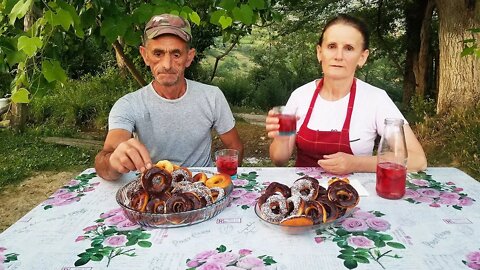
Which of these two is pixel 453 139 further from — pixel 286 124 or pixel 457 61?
pixel 286 124

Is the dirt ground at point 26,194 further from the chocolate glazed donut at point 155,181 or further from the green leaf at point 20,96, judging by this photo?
the chocolate glazed donut at point 155,181

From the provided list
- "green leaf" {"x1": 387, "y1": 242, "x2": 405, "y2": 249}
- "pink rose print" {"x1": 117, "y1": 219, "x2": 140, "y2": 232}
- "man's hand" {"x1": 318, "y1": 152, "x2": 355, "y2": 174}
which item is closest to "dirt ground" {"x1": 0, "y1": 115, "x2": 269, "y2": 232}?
"pink rose print" {"x1": 117, "y1": 219, "x2": 140, "y2": 232}

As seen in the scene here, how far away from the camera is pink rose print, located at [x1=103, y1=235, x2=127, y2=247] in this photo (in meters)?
1.47

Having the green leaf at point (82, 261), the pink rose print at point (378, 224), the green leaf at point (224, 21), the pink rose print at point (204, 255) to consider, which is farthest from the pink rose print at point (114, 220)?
the green leaf at point (224, 21)

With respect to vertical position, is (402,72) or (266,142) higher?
(402,72)

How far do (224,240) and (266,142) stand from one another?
5.80 metres

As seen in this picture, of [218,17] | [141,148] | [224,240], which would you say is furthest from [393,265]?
[218,17]

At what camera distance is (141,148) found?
178cm

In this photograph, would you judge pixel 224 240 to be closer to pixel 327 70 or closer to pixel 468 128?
pixel 327 70

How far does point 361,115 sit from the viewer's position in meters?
2.49

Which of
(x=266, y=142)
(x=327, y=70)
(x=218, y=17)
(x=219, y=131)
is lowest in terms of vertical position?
(x=266, y=142)

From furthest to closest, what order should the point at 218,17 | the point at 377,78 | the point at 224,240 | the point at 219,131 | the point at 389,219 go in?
the point at 377,78 < the point at 218,17 < the point at 219,131 < the point at 389,219 < the point at 224,240

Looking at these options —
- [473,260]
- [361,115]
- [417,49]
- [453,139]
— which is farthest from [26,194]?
[417,49]

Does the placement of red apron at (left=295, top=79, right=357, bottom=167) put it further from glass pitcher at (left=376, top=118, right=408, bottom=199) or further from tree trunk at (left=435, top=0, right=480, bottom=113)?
tree trunk at (left=435, top=0, right=480, bottom=113)
